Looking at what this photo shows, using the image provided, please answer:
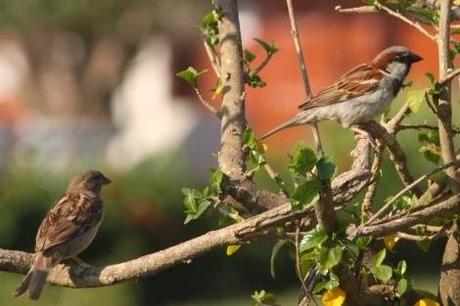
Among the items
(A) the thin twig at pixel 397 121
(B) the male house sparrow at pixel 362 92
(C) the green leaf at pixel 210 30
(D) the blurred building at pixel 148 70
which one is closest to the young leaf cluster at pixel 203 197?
(A) the thin twig at pixel 397 121

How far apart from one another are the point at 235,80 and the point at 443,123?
577 mm

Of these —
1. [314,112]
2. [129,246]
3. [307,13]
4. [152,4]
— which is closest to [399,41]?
[307,13]

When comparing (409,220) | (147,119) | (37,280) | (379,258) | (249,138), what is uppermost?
(249,138)

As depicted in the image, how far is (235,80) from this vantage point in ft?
10.3

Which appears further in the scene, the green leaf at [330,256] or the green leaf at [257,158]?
the green leaf at [257,158]

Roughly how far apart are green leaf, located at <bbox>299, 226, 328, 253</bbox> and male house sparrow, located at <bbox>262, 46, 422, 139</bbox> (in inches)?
47.1

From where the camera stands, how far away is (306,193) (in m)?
2.37

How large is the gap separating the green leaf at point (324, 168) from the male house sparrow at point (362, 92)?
4.38 feet

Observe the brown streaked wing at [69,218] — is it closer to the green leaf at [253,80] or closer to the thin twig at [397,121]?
the green leaf at [253,80]

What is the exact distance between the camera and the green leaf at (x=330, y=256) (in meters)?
2.47

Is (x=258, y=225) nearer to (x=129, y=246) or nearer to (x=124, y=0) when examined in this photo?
(x=129, y=246)

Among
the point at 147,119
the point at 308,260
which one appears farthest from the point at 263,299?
the point at 147,119

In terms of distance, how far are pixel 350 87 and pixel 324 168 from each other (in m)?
1.95

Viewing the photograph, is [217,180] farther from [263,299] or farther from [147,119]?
[147,119]
